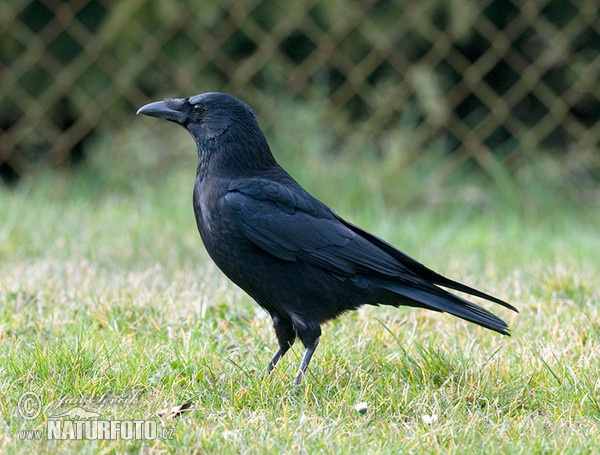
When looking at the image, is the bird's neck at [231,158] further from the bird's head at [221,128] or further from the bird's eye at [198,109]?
the bird's eye at [198,109]

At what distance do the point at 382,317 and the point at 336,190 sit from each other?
9.06ft

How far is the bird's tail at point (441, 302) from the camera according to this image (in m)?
3.08

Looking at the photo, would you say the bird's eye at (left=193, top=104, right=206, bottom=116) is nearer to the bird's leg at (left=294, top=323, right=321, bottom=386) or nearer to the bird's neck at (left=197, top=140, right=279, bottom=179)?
the bird's neck at (left=197, top=140, right=279, bottom=179)

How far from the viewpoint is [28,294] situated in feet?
13.0

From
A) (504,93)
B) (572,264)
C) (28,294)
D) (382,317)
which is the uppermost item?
(504,93)

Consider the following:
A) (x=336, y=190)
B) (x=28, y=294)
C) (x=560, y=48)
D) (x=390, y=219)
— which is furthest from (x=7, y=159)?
(x=560, y=48)

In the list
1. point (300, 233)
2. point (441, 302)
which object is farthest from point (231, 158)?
point (441, 302)

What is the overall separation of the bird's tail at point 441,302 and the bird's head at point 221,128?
0.69 m

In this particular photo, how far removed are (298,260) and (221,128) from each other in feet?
2.10

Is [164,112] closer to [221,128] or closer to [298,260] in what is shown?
[221,128]

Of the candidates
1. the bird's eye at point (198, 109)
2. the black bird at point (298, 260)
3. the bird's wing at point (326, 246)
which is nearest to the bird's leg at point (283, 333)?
the black bird at point (298, 260)

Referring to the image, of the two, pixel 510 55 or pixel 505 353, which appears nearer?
pixel 505 353

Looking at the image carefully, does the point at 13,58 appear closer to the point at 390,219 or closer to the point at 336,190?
the point at 336,190

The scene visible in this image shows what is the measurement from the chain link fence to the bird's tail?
3759 mm
